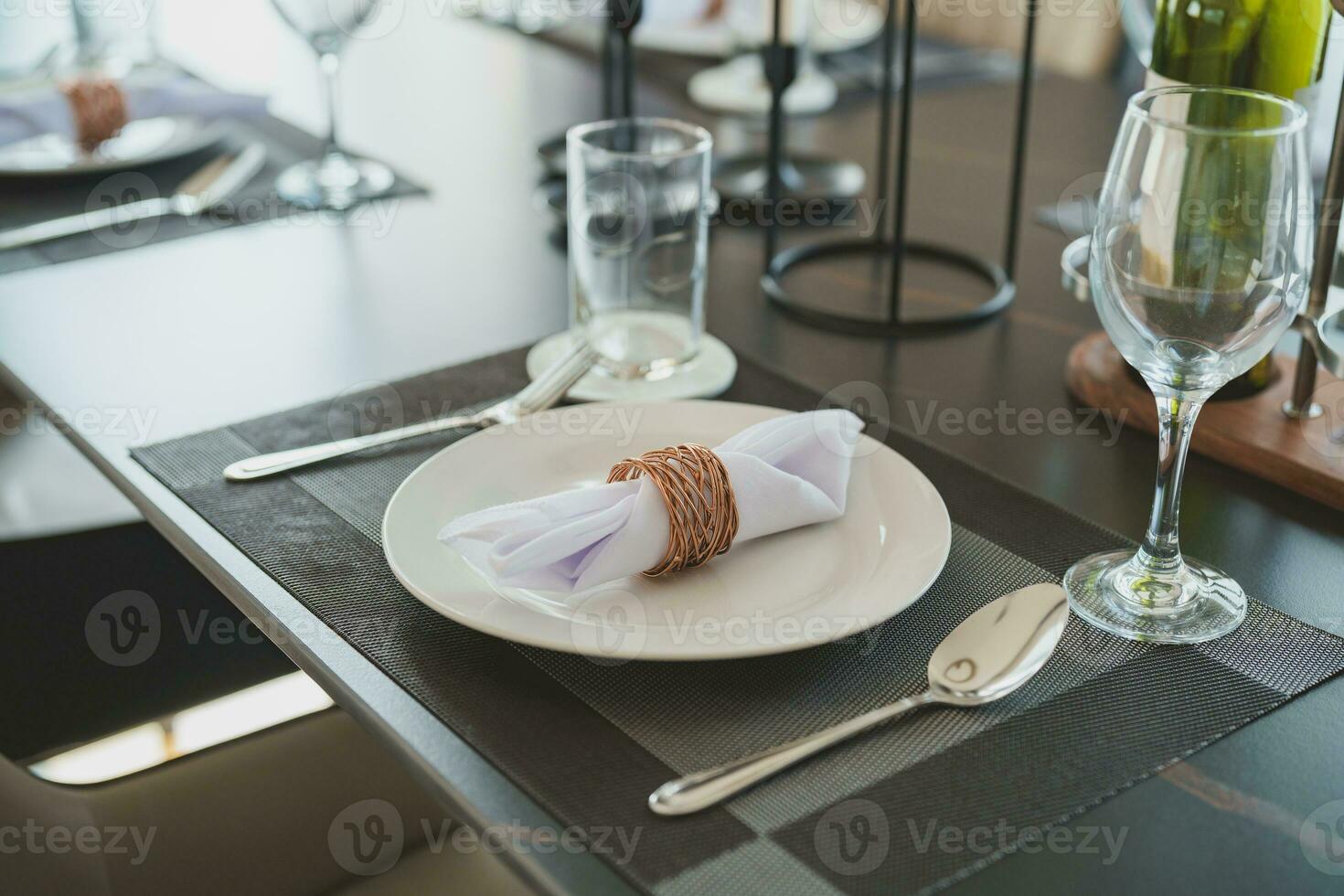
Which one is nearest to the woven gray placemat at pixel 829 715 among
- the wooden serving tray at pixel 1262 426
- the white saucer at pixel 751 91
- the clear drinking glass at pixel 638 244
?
the wooden serving tray at pixel 1262 426

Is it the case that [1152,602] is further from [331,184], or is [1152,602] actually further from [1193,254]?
[331,184]

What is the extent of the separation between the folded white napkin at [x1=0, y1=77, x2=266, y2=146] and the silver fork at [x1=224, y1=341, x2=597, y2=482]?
2.01 feet

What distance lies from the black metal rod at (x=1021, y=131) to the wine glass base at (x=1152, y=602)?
15.4 inches

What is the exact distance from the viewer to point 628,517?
0.57 meters

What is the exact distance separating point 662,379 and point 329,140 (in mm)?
518

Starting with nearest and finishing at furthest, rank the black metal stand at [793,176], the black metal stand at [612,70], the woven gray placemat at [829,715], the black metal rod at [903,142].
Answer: the woven gray placemat at [829,715], the black metal rod at [903,142], the black metal stand at [612,70], the black metal stand at [793,176]

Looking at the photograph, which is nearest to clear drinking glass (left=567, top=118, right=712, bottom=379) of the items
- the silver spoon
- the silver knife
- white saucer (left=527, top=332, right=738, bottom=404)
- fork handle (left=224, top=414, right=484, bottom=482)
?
white saucer (left=527, top=332, right=738, bottom=404)

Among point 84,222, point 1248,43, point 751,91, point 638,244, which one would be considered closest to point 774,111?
point 638,244

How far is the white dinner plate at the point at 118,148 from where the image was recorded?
1.15 metres

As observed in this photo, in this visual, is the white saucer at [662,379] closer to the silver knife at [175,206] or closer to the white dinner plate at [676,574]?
the white dinner plate at [676,574]

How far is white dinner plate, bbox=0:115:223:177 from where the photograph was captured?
1153 mm

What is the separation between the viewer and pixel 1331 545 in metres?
0.67

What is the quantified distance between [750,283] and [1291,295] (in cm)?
52

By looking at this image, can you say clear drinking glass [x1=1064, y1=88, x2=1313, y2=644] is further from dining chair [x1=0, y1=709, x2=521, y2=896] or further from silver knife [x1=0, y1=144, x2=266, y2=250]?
silver knife [x1=0, y1=144, x2=266, y2=250]
